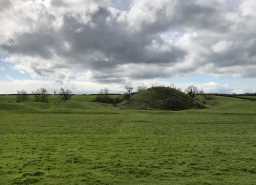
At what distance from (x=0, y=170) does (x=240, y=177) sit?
10464mm

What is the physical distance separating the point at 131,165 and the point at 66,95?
162 meters

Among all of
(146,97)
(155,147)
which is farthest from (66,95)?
(155,147)

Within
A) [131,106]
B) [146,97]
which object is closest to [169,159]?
[131,106]

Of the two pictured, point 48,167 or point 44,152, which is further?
point 44,152

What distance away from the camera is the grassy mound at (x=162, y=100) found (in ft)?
417

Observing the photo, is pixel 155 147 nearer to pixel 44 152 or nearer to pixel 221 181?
pixel 44 152

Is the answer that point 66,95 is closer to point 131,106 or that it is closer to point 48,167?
point 131,106

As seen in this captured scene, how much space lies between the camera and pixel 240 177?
46.1ft

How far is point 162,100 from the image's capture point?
133m

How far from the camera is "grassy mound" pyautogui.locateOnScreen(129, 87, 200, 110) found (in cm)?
12700

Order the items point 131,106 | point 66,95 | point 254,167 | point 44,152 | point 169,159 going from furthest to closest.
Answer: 1. point 66,95
2. point 131,106
3. point 44,152
4. point 169,159
5. point 254,167

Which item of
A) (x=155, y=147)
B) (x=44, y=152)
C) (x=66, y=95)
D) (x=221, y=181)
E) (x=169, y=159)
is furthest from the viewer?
(x=66, y=95)

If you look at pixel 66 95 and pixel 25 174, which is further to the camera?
pixel 66 95

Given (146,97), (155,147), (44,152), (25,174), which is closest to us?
(25,174)
